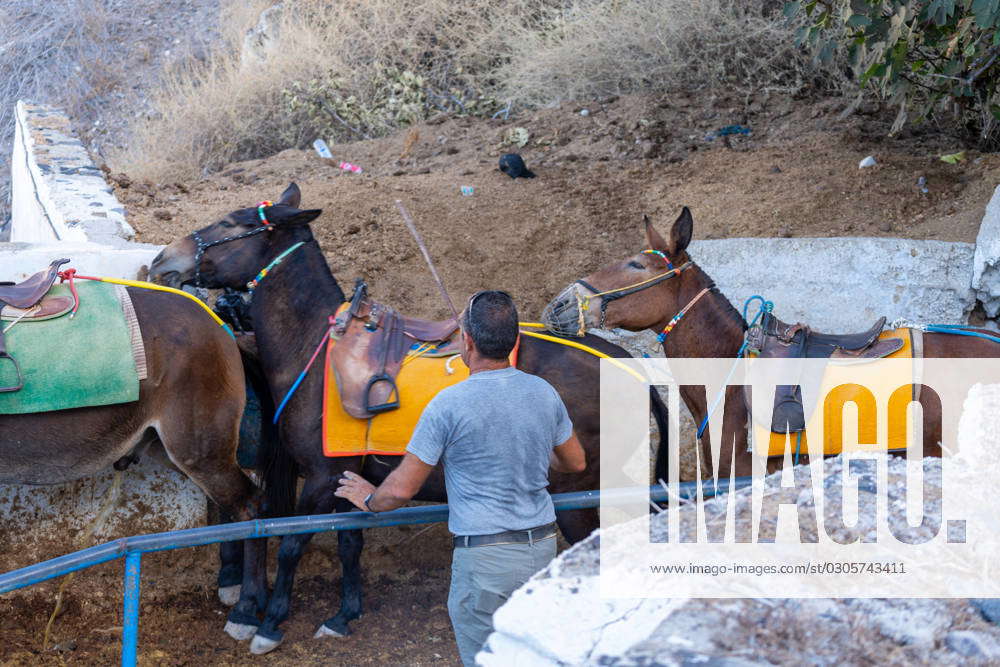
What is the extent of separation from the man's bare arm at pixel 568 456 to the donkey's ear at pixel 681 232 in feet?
5.53

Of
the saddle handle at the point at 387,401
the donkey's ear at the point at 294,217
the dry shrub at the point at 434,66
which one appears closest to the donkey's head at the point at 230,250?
the donkey's ear at the point at 294,217

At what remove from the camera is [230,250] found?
4.81 meters

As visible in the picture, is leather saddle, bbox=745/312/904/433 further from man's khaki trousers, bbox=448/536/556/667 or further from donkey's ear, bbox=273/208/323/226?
donkey's ear, bbox=273/208/323/226

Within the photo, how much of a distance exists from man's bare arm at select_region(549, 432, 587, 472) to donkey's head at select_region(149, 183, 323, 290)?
2056mm

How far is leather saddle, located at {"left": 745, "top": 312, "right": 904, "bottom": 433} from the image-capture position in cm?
435

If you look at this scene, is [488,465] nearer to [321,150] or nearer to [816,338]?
[816,338]

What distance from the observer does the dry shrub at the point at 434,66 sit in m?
10.3

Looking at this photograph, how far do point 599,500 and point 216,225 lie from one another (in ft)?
8.43

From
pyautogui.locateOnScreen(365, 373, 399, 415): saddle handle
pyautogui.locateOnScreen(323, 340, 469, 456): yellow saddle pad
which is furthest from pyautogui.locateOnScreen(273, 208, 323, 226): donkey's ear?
pyautogui.locateOnScreen(365, 373, 399, 415): saddle handle

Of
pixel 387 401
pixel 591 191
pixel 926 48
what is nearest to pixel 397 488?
pixel 387 401

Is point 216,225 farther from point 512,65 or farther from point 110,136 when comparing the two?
point 110,136

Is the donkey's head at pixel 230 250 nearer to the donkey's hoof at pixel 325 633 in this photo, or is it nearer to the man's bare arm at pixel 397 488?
the donkey's hoof at pixel 325 633

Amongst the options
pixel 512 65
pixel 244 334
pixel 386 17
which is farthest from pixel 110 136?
pixel 244 334

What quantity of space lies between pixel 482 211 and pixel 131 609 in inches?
221
